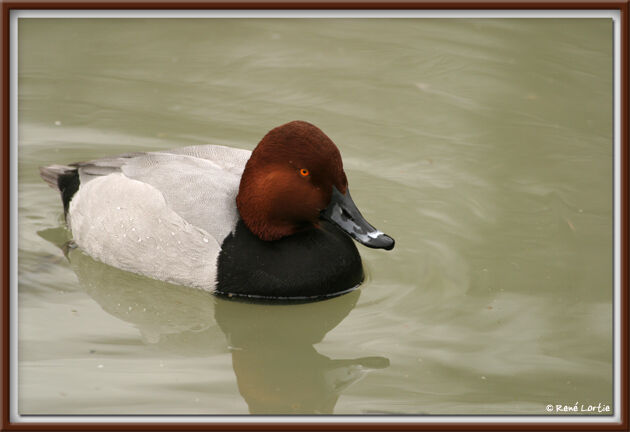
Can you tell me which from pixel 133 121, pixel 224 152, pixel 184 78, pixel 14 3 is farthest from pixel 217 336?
pixel 184 78

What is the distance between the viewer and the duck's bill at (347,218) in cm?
564

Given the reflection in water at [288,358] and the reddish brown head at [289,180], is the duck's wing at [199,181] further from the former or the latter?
the reflection in water at [288,358]

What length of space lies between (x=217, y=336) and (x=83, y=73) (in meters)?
4.14

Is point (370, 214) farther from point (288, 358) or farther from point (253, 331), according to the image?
point (288, 358)

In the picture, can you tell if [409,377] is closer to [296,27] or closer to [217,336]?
[217,336]

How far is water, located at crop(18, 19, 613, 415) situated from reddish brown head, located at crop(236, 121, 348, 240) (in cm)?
56

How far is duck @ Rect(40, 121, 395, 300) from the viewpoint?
222 inches

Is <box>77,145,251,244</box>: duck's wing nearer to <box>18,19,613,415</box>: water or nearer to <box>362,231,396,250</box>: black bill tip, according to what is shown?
<box>18,19,613,415</box>: water

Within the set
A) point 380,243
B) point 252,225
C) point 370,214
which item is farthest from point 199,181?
point 370,214

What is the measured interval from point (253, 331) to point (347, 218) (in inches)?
35.1

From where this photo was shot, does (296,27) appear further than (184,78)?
Yes

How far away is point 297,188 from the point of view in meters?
5.68

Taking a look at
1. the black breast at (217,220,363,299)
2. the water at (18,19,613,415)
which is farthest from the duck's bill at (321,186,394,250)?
the water at (18,19,613,415)

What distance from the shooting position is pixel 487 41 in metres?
9.43
